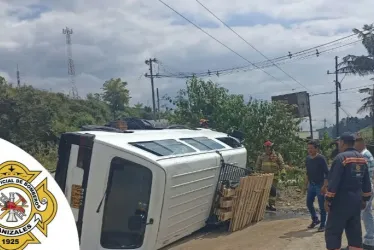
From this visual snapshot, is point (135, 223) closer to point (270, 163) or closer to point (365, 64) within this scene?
point (270, 163)

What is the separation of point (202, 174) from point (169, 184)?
130 centimetres

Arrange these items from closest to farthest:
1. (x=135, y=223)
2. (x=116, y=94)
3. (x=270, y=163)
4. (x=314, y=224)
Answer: (x=135, y=223)
(x=314, y=224)
(x=270, y=163)
(x=116, y=94)

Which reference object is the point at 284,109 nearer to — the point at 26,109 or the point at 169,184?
the point at 169,184

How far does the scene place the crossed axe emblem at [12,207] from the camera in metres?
3.87

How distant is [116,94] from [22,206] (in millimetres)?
51972

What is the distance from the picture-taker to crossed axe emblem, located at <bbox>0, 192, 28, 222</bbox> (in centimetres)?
387

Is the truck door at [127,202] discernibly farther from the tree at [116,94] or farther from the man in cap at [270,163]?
the tree at [116,94]

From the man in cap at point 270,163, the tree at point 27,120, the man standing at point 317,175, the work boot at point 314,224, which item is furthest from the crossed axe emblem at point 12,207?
the tree at point 27,120

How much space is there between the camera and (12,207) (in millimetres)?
3902

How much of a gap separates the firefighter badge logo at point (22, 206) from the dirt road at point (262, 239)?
15.0 ft

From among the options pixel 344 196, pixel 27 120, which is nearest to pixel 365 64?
pixel 27 120

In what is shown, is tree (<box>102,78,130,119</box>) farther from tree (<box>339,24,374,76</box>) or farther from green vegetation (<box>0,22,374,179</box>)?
tree (<box>339,24,374,76</box>)

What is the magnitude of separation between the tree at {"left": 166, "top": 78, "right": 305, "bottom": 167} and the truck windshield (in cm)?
823

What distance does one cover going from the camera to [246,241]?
8.93m
